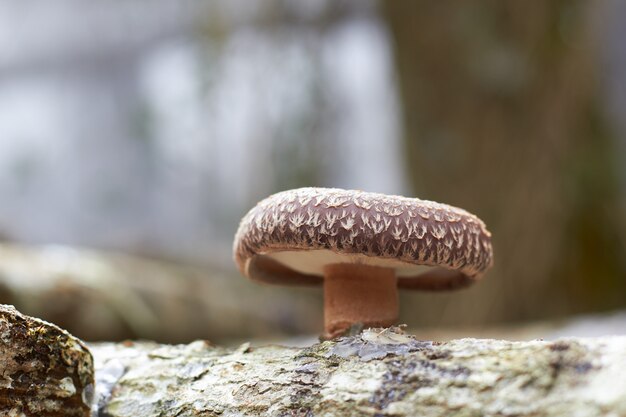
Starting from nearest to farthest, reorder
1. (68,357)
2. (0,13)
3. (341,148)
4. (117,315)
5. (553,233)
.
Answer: (68,357), (117,315), (553,233), (341,148), (0,13)

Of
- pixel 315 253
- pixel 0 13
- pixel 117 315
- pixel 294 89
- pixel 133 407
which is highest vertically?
pixel 0 13

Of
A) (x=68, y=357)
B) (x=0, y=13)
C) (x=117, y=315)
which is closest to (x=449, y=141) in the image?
(x=117, y=315)

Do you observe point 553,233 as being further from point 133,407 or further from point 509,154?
point 133,407

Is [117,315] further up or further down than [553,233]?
further down

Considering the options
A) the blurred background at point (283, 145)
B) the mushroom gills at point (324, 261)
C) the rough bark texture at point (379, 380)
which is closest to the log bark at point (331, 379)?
the rough bark texture at point (379, 380)

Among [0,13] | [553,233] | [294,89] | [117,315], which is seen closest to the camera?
[117,315]

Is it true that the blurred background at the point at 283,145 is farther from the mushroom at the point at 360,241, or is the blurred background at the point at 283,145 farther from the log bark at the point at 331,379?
the mushroom at the point at 360,241

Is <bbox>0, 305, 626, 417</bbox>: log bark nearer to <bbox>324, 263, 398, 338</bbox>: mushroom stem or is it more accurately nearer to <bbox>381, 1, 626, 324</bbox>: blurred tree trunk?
<bbox>324, 263, 398, 338</bbox>: mushroom stem
